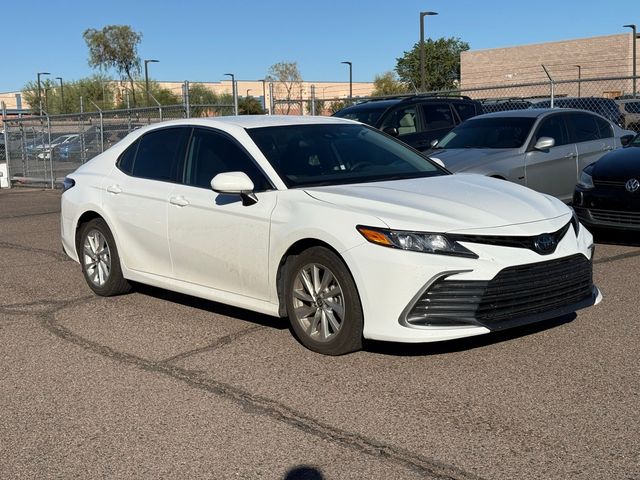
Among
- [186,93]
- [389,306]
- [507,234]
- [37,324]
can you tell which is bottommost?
[37,324]

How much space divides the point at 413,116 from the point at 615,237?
5.24m

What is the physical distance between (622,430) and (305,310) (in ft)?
7.11

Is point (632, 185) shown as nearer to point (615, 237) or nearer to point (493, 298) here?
point (615, 237)

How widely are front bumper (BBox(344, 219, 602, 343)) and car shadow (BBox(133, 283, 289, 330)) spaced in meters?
1.32

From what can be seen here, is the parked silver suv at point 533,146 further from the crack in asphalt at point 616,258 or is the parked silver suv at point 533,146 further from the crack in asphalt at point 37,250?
the crack in asphalt at point 37,250

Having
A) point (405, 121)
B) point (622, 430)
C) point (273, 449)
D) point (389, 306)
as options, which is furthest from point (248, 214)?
point (405, 121)

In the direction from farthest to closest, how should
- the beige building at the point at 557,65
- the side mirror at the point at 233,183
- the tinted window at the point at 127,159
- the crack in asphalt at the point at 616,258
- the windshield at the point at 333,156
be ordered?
1. the beige building at the point at 557,65
2. the crack in asphalt at the point at 616,258
3. the tinted window at the point at 127,159
4. the windshield at the point at 333,156
5. the side mirror at the point at 233,183

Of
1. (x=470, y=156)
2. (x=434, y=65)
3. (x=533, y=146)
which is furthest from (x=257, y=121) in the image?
(x=434, y=65)

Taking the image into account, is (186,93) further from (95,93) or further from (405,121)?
(95,93)

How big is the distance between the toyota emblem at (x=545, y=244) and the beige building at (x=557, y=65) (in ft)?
162

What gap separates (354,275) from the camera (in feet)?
16.9

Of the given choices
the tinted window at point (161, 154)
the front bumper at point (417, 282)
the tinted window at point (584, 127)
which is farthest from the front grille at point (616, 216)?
the tinted window at point (161, 154)

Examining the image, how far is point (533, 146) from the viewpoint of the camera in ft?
36.3

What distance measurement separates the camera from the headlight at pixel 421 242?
4.99 m
